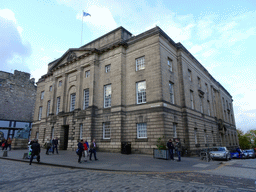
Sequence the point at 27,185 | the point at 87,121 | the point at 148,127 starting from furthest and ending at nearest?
the point at 87,121, the point at 148,127, the point at 27,185

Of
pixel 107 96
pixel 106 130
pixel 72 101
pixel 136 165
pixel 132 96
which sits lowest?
pixel 136 165

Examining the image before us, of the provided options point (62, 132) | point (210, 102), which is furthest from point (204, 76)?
point (62, 132)

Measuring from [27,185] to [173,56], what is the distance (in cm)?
2269

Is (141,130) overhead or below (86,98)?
below

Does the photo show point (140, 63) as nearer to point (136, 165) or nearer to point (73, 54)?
point (73, 54)

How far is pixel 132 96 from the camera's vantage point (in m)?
22.5

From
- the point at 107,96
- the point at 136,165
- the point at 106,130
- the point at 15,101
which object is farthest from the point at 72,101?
the point at 15,101

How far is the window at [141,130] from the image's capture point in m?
20.4

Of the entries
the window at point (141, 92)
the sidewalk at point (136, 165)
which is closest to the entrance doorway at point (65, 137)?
the sidewalk at point (136, 165)

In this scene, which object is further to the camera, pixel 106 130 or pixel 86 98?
pixel 86 98

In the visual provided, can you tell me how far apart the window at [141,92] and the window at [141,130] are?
2.91m

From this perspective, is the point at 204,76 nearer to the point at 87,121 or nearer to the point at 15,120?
the point at 87,121

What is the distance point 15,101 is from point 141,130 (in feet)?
131

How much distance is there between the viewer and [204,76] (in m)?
33.7
